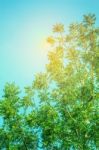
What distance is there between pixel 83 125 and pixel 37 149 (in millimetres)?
5995

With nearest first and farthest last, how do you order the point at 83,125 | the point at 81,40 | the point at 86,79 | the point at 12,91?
the point at 83,125
the point at 12,91
the point at 86,79
the point at 81,40

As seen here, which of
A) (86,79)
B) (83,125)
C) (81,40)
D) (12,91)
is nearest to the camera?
(83,125)

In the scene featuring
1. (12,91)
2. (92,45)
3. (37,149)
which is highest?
(92,45)

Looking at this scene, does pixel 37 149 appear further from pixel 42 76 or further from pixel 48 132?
pixel 42 76

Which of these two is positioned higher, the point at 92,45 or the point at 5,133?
the point at 92,45

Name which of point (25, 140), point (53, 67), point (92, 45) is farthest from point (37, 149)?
point (92, 45)

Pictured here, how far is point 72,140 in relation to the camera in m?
46.0

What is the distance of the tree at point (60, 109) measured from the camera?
45.2 metres

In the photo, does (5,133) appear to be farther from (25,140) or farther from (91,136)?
(91,136)

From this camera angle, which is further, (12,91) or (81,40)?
(81,40)

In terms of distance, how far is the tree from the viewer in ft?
148

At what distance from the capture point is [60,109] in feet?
157

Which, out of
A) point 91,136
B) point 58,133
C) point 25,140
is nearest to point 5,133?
point 25,140

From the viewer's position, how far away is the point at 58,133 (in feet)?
148
